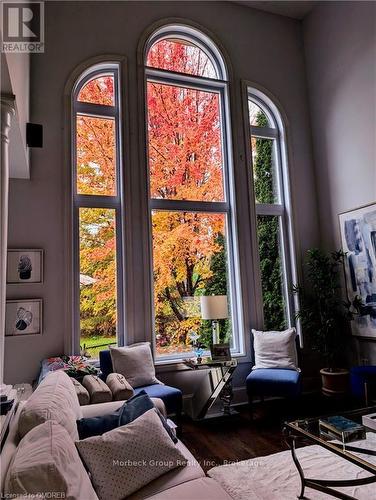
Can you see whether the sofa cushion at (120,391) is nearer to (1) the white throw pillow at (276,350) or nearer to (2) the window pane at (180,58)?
(1) the white throw pillow at (276,350)

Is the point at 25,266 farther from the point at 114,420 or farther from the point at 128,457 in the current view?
the point at 128,457

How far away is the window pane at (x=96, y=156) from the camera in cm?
440

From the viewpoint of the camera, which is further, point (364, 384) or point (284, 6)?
point (284, 6)

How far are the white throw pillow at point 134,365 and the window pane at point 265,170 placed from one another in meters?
2.78

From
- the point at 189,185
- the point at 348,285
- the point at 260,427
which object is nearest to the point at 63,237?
the point at 189,185

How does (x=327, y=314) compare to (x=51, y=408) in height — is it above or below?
above

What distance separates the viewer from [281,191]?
5.33 metres

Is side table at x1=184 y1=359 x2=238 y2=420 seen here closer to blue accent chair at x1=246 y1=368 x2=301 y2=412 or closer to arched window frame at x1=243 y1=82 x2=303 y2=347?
blue accent chair at x1=246 y1=368 x2=301 y2=412

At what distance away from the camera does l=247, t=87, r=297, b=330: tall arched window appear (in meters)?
5.05

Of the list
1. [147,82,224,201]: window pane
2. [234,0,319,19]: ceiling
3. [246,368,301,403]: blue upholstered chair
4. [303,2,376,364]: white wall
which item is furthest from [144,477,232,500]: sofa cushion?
[234,0,319,19]: ceiling

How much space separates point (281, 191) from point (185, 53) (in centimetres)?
247

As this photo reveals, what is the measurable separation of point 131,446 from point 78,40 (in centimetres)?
472

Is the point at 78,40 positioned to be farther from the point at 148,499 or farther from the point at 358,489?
the point at 358,489

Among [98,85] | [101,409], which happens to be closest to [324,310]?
[101,409]
